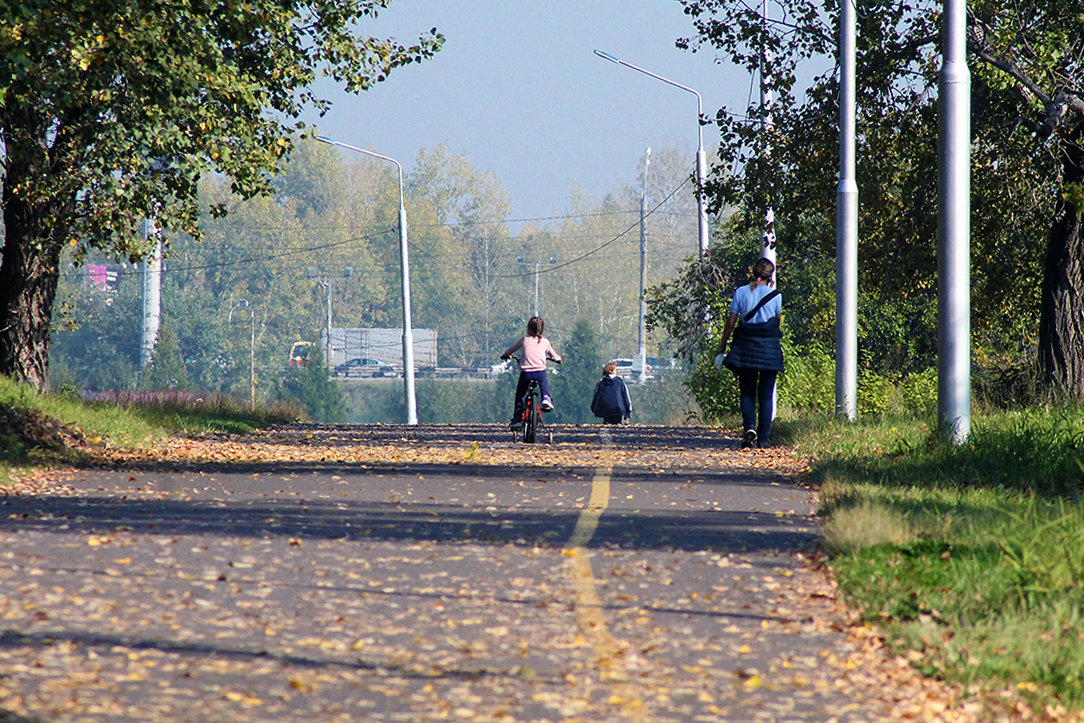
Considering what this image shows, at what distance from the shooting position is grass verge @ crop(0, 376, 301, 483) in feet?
46.4

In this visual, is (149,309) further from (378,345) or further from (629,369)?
(629,369)

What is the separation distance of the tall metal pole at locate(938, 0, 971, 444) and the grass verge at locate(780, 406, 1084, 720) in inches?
31.2

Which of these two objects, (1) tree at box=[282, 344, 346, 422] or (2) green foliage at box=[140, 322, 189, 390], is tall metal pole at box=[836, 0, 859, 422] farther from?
(1) tree at box=[282, 344, 346, 422]

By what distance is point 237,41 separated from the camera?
15.0 meters

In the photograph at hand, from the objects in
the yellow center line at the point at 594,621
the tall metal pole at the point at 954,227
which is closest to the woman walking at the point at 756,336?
the tall metal pole at the point at 954,227

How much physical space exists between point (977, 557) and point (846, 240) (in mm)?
12742

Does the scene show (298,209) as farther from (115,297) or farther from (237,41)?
(237,41)

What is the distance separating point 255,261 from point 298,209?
33.7ft

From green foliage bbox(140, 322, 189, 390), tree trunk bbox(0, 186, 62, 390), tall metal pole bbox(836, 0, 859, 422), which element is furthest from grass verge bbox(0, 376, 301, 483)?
green foliage bbox(140, 322, 189, 390)

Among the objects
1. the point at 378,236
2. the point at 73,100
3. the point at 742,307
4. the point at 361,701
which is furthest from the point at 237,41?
the point at 378,236

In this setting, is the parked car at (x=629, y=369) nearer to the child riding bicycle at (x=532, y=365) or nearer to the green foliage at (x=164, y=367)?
the green foliage at (x=164, y=367)

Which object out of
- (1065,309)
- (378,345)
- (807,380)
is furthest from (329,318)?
(1065,309)

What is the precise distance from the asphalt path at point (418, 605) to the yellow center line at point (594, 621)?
0.02 m

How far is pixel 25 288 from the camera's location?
19.9 meters
